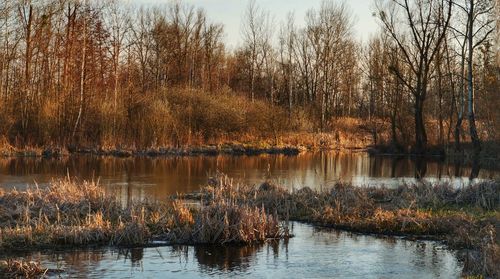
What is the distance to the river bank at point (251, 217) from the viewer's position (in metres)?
11.9

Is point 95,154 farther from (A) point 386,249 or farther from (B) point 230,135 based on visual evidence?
(A) point 386,249

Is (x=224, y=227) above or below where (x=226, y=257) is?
above

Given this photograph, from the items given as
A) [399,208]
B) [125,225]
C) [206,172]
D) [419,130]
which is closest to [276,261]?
[125,225]

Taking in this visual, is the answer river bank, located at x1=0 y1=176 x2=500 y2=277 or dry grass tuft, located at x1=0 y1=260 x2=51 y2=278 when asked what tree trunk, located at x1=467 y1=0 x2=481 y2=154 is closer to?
river bank, located at x1=0 y1=176 x2=500 y2=277

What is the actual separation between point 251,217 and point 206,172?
579 inches

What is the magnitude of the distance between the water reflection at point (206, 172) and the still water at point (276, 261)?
6342 mm

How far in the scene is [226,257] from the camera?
11312mm

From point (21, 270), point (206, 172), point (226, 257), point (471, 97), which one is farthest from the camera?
point (471, 97)

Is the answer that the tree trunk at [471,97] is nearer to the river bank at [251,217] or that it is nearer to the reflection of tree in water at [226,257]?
the river bank at [251,217]

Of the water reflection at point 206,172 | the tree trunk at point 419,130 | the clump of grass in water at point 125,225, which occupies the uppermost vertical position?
the tree trunk at point 419,130

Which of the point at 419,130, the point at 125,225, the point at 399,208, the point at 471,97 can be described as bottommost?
the point at 125,225

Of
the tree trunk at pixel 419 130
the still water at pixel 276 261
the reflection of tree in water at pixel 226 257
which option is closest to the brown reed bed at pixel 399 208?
the still water at pixel 276 261

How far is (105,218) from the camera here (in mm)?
13508

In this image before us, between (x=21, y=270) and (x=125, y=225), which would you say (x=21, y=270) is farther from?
(x=125, y=225)
